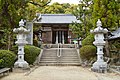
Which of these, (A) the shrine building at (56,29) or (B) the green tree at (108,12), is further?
(A) the shrine building at (56,29)

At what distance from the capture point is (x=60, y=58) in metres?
20.2

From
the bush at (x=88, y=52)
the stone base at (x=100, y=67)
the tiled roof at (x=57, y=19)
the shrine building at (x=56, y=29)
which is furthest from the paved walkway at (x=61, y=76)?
the tiled roof at (x=57, y=19)

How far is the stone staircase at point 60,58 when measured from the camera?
18681 millimetres

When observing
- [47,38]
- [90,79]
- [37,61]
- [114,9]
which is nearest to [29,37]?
[37,61]

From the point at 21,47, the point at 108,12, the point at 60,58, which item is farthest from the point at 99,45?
the point at 60,58

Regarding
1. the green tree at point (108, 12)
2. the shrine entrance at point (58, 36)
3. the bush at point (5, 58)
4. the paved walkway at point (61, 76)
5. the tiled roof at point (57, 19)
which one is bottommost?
the paved walkway at point (61, 76)

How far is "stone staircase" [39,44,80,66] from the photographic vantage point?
18681 millimetres

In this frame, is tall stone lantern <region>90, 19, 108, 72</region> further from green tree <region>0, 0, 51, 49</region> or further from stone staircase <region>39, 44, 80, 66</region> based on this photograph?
green tree <region>0, 0, 51, 49</region>

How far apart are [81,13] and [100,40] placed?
8678mm

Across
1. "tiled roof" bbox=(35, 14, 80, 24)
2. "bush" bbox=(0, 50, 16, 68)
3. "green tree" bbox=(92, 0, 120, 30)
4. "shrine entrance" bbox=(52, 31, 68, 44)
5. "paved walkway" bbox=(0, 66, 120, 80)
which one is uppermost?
"tiled roof" bbox=(35, 14, 80, 24)

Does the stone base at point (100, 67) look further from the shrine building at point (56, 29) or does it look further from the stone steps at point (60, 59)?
the shrine building at point (56, 29)

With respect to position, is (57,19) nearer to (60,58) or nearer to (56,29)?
(56,29)

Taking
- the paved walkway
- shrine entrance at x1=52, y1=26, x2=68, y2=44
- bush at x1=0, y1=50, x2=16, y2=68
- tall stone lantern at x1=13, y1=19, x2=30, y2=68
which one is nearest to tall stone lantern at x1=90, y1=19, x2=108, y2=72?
the paved walkway

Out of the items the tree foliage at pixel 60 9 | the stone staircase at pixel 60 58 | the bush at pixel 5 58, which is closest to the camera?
the bush at pixel 5 58
